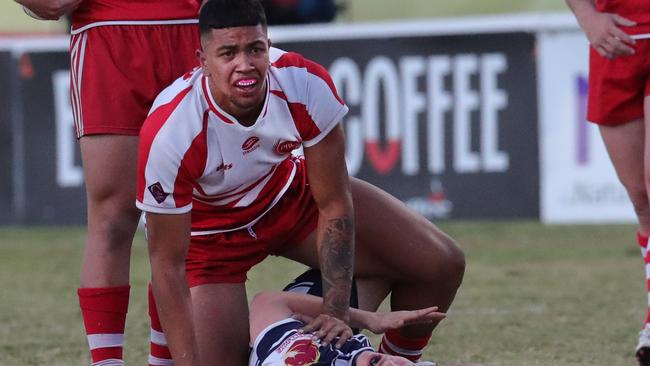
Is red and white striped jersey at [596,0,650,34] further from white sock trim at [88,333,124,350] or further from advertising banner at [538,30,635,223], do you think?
advertising banner at [538,30,635,223]

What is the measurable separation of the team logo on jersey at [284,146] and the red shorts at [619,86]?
1.32 meters

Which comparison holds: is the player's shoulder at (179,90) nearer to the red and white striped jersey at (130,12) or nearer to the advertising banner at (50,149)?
the red and white striped jersey at (130,12)

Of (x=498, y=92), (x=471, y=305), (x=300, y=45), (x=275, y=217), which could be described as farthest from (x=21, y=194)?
(x=275, y=217)

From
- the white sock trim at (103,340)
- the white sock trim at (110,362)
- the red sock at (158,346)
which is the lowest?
the red sock at (158,346)

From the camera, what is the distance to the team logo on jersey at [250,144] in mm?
4349

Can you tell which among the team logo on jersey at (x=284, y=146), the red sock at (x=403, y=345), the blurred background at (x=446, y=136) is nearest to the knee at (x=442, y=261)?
the red sock at (x=403, y=345)

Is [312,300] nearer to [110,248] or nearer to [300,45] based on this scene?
[110,248]

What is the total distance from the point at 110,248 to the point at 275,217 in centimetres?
58

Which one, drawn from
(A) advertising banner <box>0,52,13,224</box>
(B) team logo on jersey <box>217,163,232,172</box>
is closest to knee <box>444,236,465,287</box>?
(B) team logo on jersey <box>217,163,232,172</box>

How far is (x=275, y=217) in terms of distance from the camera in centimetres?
475

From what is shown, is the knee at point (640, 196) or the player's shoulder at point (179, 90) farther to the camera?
the knee at point (640, 196)

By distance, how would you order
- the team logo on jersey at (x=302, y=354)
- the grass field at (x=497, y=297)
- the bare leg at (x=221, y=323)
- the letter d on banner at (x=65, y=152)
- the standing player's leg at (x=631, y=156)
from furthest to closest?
the letter d on banner at (x=65, y=152) < the grass field at (x=497, y=297) < the standing player's leg at (x=631, y=156) < the bare leg at (x=221, y=323) < the team logo on jersey at (x=302, y=354)

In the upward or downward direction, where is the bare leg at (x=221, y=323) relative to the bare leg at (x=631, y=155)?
downward

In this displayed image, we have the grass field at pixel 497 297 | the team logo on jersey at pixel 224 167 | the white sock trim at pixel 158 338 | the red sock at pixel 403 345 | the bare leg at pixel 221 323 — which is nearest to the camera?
the team logo on jersey at pixel 224 167
